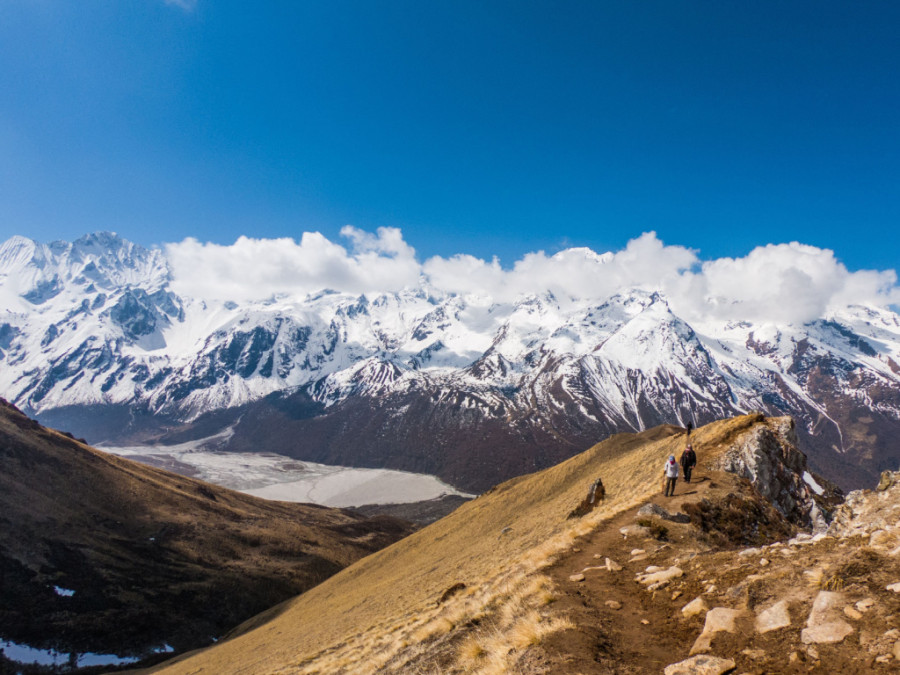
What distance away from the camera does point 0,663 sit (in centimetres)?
4550

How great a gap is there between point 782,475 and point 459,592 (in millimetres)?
18939

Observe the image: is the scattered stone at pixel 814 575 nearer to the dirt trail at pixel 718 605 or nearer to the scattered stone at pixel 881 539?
the dirt trail at pixel 718 605

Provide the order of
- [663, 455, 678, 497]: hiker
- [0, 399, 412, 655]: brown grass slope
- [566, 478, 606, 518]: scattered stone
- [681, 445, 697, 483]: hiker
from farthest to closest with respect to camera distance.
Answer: [0, 399, 412, 655]: brown grass slope < [566, 478, 606, 518]: scattered stone < [681, 445, 697, 483]: hiker < [663, 455, 678, 497]: hiker

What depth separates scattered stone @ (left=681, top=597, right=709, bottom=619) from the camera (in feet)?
28.8

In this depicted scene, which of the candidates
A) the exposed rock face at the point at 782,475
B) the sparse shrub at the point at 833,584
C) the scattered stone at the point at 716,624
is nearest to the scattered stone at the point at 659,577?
the scattered stone at the point at 716,624

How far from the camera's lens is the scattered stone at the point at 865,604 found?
21.6 feet

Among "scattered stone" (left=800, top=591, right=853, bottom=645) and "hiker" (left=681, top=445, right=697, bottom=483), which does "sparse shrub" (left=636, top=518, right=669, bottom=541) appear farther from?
"scattered stone" (left=800, top=591, right=853, bottom=645)

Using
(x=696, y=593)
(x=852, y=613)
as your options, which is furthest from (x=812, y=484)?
(x=852, y=613)

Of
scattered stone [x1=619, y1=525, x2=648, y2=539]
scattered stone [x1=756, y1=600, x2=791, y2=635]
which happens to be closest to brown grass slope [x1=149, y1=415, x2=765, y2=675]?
scattered stone [x1=619, y1=525, x2=648, y2=539]

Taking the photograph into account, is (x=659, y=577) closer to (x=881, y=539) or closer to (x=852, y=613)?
(x=881, y=539)

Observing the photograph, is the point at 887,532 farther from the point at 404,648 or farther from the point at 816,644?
the point at 404,648

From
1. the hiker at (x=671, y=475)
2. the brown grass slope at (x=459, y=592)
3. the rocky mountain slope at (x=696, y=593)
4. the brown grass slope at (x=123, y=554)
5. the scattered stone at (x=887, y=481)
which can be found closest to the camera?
the rocky mountain slope at (x=696, y=593)

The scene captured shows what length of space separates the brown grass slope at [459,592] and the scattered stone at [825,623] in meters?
4.37

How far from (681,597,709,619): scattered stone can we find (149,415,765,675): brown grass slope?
2.63m
